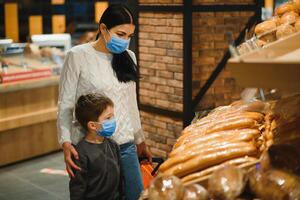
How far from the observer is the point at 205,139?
1.93 metres

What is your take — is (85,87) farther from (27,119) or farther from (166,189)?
(27,119)

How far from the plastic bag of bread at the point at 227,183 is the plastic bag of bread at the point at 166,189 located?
10cm

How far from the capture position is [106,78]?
128 inches

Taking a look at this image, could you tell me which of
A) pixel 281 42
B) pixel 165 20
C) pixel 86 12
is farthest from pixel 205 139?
pixel 86 12

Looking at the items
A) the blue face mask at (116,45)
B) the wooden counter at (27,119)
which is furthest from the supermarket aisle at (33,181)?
the blue face mask at (116,45)

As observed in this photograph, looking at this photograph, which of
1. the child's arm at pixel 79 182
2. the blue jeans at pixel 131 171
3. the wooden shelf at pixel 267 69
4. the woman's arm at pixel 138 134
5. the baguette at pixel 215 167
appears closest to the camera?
the wooden shelf at pixel 267 69

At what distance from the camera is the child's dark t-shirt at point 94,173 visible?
3.10 meters

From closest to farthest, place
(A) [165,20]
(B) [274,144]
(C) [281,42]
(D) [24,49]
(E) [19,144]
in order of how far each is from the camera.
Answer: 1. (C) [281,42]
2. (B) [274,144]
3. (A) [165,20]
4. (E) [19,144]
5. (D) [24,49]

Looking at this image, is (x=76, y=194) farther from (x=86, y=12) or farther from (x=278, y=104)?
(x=86, y=12)

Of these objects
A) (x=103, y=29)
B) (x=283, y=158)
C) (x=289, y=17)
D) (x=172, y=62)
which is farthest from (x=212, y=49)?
(x=283, y=158)

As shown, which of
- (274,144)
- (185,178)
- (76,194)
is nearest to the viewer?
(274,144)

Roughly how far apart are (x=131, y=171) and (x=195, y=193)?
1.88 meters

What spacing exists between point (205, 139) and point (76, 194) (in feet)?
4.53

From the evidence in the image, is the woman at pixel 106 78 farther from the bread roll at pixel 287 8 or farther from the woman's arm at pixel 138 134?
the bread roll at pixel 287 8
